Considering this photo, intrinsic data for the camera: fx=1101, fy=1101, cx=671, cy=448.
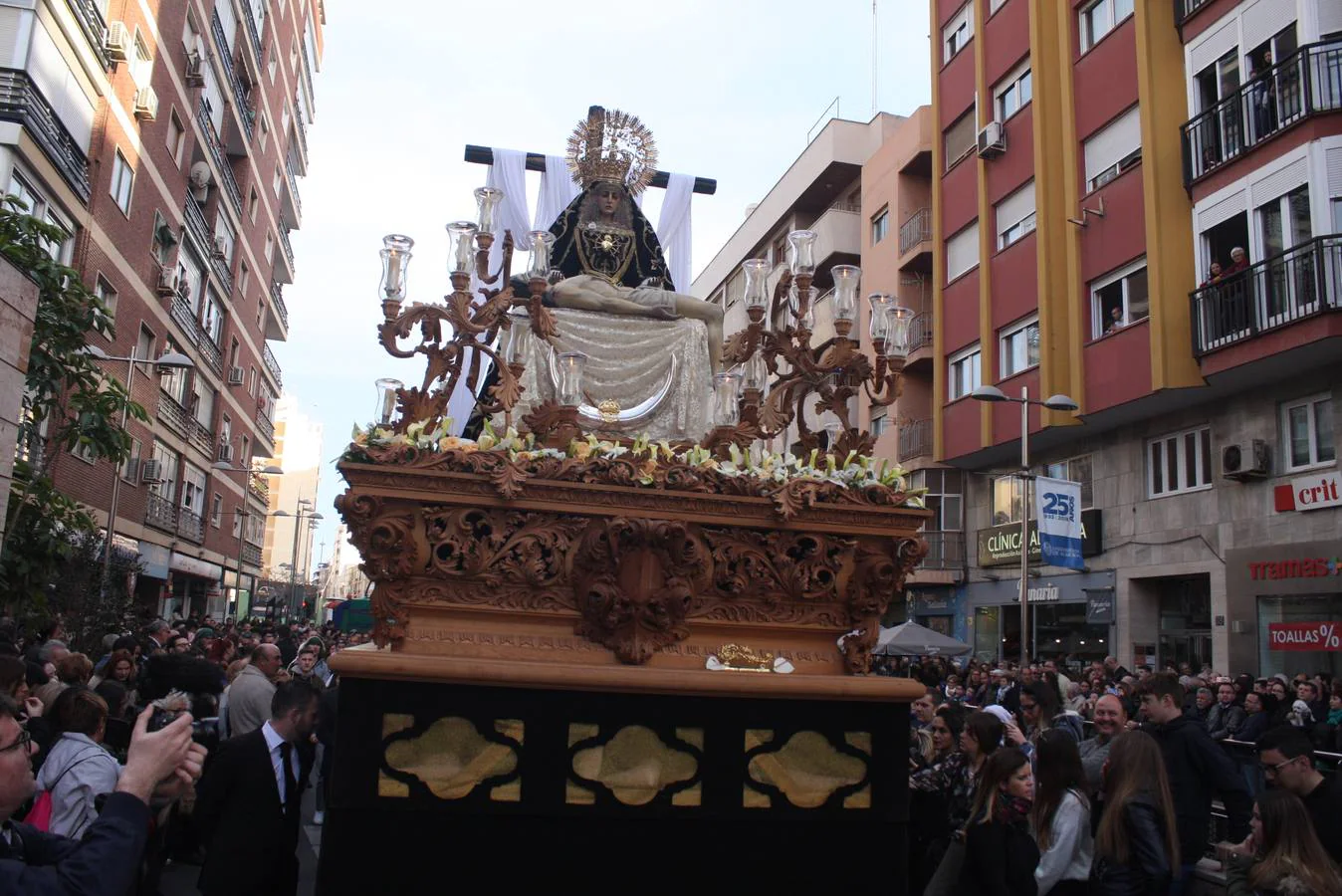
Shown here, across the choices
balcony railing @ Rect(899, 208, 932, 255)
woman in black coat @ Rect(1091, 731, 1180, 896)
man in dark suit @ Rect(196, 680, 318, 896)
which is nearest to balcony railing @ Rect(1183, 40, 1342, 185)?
balcony railing @ Rect(899, 208, 932, 255)

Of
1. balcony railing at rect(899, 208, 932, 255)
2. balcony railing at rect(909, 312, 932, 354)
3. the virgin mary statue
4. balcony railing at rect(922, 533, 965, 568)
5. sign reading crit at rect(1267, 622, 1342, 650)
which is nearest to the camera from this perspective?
the virgin mary statue

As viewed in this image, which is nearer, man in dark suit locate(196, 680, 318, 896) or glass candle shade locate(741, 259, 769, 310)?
man in dark suit locate(196, 680, 318, 896)

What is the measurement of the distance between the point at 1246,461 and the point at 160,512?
27734 mm

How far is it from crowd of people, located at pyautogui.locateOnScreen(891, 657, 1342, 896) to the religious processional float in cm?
56

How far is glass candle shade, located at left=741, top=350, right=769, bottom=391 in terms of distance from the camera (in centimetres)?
630

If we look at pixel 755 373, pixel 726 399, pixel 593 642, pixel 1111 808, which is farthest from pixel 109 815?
pixel 1111 808

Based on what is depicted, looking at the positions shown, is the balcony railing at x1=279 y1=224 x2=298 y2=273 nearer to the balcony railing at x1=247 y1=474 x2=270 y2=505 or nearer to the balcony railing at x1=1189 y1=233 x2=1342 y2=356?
the balcony railing at x1=247 y1=474 x2=270 y2=505

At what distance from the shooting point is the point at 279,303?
51.3m

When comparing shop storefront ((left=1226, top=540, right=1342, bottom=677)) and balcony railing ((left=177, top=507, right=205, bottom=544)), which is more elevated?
balcony railing ((left=177, top=507, right=205, bottom=544))

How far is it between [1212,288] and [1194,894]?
47.8 ft

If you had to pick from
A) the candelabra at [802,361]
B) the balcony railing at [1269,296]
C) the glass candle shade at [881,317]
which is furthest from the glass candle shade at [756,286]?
the balcony railing at [1269,296]

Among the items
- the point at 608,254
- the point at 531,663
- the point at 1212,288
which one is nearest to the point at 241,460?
the point at 1212,288

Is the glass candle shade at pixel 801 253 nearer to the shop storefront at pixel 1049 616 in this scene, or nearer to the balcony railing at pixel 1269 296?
the balcony railing at pixel 1269 296

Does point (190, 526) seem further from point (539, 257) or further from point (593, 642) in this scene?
point (593, 642)
